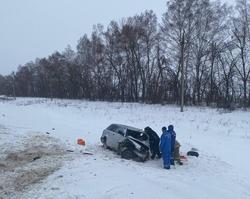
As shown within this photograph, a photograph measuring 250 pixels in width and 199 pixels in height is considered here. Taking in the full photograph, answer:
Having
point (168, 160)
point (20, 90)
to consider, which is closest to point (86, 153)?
point (168, 160)

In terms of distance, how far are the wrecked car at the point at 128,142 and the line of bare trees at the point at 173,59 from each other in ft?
72.3

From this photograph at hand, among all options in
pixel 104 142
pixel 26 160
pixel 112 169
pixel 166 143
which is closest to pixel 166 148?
pixel 166 143

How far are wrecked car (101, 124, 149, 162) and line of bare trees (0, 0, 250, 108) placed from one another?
72.3 ft

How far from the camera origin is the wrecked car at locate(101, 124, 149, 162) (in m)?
17.9

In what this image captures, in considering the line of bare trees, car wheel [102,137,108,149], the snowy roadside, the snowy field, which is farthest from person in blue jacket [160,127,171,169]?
the line of bare trees

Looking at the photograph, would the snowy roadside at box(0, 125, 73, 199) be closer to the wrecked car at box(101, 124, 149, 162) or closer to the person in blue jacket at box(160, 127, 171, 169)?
the wrecked car at box(101, 124, 149, 162)

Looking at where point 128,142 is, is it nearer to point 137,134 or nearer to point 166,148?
point 137,134

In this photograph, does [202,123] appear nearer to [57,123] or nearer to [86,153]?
[57,123]

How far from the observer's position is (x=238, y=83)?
55.4 meters

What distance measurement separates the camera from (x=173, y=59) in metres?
55.7

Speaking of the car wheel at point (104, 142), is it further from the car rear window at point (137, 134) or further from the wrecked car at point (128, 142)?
the car rear window at point (137, 134)

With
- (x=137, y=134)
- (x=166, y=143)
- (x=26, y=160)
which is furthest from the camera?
(x=137, y=134)

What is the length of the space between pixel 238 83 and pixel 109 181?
45264 mm

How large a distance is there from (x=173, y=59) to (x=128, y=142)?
38.7 m
